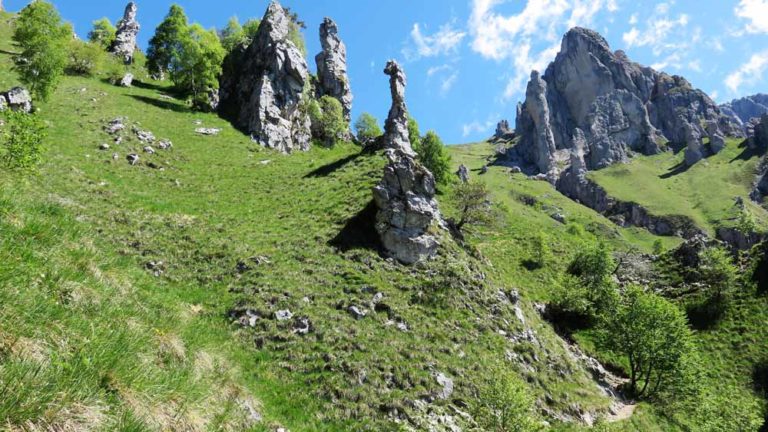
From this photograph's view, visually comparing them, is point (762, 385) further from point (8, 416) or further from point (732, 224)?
point (732, 224)

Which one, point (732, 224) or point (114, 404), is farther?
Answer: point (732, 224)

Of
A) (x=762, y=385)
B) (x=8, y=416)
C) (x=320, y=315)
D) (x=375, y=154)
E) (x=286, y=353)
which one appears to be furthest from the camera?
(x=375, y=154)

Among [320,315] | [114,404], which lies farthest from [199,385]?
[320,315]

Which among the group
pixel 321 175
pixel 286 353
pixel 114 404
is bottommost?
pixel 286 353

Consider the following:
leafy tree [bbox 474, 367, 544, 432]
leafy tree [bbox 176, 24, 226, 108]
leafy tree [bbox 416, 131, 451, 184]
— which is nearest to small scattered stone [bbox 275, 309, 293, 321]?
leafy tree [bbox 474, 367, 544, 432]

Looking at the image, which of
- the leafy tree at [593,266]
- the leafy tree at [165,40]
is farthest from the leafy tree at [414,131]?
the leafy tree at [165,40]

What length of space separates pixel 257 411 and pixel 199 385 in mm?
4443

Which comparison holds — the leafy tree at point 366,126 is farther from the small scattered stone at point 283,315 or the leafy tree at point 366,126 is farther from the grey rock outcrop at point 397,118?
the small scattered stone at point 283,315

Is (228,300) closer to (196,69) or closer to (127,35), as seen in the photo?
(196,69)

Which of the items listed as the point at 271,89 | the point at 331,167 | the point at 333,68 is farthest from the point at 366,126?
the point at 331,167

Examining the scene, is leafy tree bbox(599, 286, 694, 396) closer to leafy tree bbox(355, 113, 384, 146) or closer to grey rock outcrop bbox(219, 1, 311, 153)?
grey rock outcrop bbox(219, 1, 311, 153)

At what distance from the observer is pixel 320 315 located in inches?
1004

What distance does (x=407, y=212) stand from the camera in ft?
118

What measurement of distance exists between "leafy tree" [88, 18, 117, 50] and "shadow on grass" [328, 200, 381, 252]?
82804 mm
